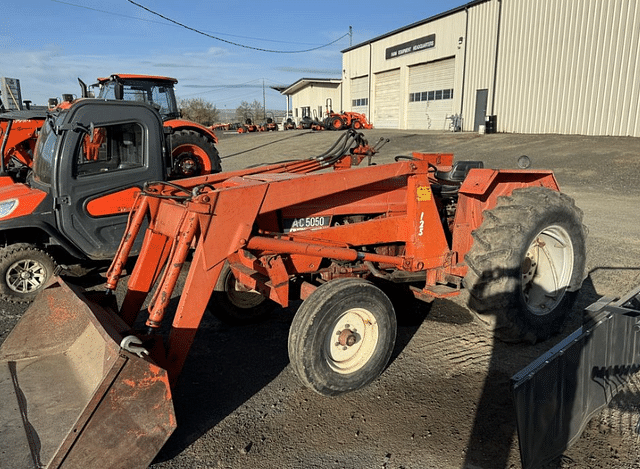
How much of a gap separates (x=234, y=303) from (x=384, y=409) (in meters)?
1.85

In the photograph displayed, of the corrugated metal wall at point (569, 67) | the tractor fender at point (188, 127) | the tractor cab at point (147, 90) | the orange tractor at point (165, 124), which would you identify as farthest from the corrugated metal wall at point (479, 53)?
the tractor fender at point (188, 127)

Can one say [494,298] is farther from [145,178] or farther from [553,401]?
[145,178]

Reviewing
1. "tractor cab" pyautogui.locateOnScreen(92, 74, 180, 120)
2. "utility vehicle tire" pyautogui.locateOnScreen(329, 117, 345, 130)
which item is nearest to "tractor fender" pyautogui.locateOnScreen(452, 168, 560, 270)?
"tractor cab" pyautogui.locateOnScreen(92, 74, 180, 120)

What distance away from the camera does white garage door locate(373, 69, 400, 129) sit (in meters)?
31.6

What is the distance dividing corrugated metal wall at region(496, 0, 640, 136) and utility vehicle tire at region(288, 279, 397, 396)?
667 inches

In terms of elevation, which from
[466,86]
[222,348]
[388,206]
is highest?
[466,86]

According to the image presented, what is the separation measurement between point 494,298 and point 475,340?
80cm

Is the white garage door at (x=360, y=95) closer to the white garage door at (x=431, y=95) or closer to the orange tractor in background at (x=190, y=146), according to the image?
the white garage door at (x=431, y=95)

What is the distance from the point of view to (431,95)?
1104 inches

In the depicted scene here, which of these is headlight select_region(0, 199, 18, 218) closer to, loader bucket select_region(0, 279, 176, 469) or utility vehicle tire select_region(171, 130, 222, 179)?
loader bucket select_region(0, 279, 176, 469)

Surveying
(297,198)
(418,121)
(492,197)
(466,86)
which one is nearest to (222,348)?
(297,198)

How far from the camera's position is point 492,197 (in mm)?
4297

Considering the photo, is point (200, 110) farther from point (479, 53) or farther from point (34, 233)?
point (34, 233)

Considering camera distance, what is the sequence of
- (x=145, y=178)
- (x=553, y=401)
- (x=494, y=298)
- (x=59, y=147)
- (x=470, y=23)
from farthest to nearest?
(x=470, y=23) < (x=145, y=178) < (x=59, y=147) < (x=494, y=298) < (x=553, y=401)
